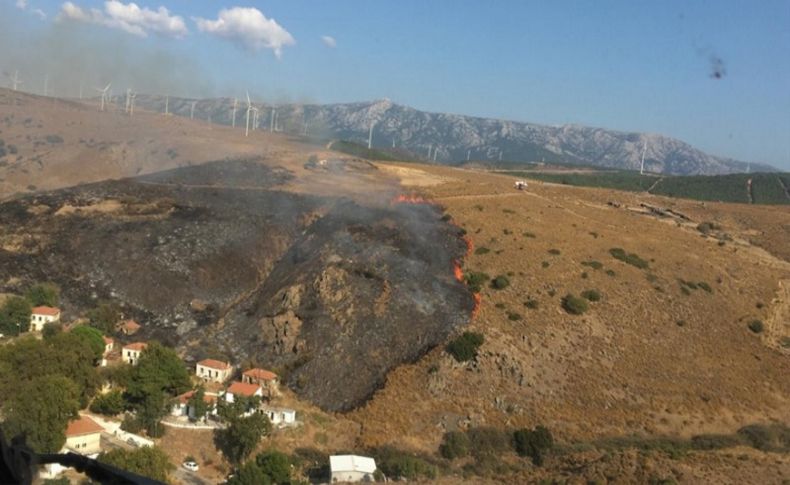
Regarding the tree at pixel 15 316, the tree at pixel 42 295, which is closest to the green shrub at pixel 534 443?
the tree at pixel 15 316

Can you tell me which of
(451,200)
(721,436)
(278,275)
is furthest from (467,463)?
(451,200)

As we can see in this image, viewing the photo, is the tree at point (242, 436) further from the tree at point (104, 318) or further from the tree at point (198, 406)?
the tree at point (104, 318)

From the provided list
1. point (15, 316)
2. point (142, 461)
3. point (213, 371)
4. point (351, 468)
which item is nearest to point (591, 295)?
point (351, 468)

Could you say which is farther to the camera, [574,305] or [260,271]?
[260,271]

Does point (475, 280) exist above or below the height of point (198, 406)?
above

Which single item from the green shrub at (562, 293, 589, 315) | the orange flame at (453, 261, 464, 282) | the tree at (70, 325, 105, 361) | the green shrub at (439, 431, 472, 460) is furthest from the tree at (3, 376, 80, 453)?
the green shrub at (562, 293, 589, 315)

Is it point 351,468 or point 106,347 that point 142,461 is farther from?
point 106,347

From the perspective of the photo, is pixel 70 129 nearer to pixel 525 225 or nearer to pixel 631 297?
pixel 525 225

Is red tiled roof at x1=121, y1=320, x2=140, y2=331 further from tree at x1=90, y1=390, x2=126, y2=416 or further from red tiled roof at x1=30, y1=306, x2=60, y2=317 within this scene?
tree at x1=90, y1=390, x2=126, y2=416
